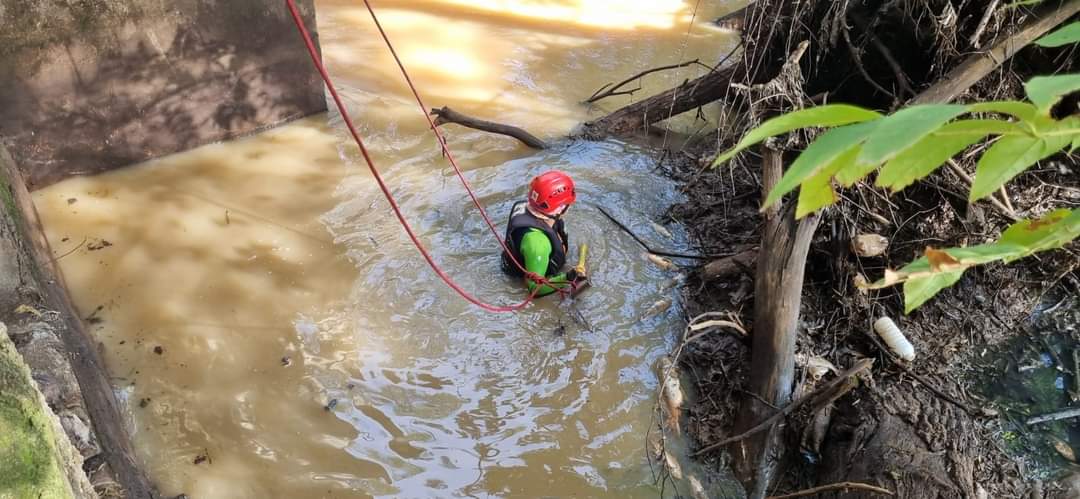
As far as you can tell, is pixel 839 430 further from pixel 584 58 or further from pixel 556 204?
pixel 584 58

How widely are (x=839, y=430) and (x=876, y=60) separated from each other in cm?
244

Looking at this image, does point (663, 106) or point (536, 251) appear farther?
point (663, 106)

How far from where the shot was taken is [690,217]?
5.48 m

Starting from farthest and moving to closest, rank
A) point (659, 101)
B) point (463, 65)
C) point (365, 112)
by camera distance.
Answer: point (463, 65)
point (365, 112)
point (659, 101)

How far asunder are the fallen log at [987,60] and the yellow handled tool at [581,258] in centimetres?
216

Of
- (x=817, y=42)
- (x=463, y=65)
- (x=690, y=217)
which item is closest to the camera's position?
(x=817, y=42)

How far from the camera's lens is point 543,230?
4.61 meters

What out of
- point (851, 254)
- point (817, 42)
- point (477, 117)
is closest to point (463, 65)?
point (477, 117)

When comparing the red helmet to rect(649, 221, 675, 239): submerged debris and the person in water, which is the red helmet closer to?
the person in water

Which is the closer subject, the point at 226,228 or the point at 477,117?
the point at 226,228

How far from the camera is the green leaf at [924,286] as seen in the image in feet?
2.23

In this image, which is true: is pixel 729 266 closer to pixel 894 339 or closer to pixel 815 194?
pixel 894 339

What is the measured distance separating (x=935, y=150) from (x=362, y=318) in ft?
13.4

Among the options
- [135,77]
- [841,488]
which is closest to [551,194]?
[841,488]
